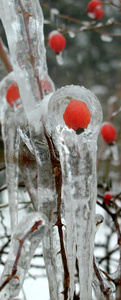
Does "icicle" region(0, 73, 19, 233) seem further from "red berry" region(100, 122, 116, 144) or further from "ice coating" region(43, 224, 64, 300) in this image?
"red berry" region(100, 122, 116, 144)

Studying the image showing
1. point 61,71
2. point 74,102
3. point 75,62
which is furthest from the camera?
point 75,62

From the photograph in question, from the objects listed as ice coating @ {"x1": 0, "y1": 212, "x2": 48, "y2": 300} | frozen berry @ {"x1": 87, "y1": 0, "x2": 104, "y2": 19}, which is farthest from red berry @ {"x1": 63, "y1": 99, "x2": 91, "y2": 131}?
frozen berry @ {"x1": 87, "y1": 0, "x2": 104, "y2": 19}

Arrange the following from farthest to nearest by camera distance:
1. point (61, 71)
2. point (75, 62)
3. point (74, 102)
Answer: point (75, 62) → point (61, 71) → point (74, 102)

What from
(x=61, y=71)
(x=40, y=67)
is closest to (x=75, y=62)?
(x=61, y=71)

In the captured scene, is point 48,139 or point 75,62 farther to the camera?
point 75,62

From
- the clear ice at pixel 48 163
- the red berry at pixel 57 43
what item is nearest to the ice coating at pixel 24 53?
the clear ice at pixel 48 163

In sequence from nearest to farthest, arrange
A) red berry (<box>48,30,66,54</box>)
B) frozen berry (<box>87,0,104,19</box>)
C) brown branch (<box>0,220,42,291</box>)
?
brown branch (<box>0,220,42,291</box>), red berry (<box>48,30,66,54</box>), frozen berry (<box>87,0,104,19</box>)

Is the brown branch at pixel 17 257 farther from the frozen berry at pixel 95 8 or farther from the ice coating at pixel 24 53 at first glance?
the frozen berry at pixel 95 8

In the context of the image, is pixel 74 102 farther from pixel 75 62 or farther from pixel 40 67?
pixel 75 62
